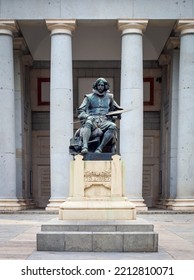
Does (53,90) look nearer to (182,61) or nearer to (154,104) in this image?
(182,61)

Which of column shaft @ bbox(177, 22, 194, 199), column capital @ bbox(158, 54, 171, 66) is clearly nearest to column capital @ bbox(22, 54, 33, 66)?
column capital @ bbox(158, 54, 171, 66)

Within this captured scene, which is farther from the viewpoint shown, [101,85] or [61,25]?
→ [61,25]

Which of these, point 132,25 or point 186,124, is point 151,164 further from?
point 132,25

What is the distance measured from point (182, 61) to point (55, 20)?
8202 mm

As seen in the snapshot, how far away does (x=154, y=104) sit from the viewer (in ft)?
142

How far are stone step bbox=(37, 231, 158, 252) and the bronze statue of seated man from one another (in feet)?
9.08

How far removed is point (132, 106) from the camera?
3238cm

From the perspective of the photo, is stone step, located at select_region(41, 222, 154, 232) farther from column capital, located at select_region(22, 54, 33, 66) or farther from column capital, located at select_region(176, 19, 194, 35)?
column capital, located at select_region(22, 54, 33, 66)

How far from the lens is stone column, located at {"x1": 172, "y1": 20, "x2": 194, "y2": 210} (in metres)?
32.7

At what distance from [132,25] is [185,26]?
3.26 meters

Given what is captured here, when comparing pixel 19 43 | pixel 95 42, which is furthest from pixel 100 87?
pixel 95 42

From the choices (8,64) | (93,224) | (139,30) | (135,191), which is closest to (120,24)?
(139,30)

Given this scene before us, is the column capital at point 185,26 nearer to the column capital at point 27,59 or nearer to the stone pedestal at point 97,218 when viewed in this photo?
the column capital at point 27,59

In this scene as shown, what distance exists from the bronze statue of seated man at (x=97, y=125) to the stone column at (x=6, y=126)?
1696 centimetres
